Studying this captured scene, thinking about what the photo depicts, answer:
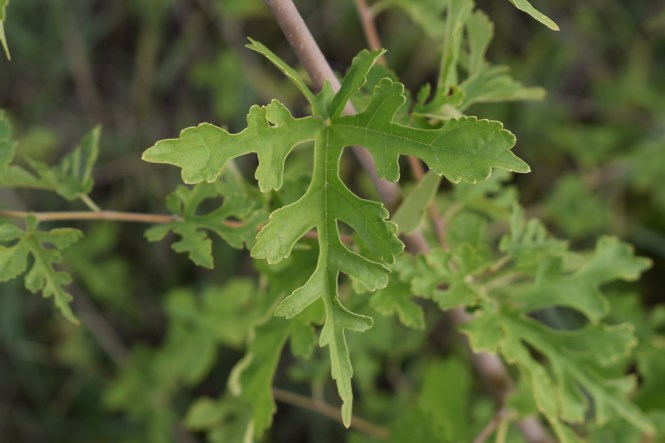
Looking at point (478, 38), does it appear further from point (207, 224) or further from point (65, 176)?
point (65, 176)

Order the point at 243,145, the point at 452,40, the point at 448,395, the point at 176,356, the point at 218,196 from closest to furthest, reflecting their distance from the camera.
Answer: the point at 243,145 → the point at 452,40 → the point at 448,395 → the point at 176,356 → the point at 218,196

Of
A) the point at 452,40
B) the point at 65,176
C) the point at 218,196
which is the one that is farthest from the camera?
the point at 218,196

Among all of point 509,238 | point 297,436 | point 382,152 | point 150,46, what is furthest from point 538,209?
point 382,152

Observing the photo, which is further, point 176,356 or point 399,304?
point 176,356

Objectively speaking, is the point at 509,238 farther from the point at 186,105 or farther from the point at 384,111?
the point at 186,105

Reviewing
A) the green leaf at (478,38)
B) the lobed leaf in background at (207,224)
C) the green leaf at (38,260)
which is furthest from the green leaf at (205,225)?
the green leaf at (478,38)

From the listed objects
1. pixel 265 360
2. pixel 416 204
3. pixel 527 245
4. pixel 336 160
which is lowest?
pixel 265 360

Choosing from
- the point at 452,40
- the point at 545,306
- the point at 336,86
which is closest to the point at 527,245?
the point at 545,306
